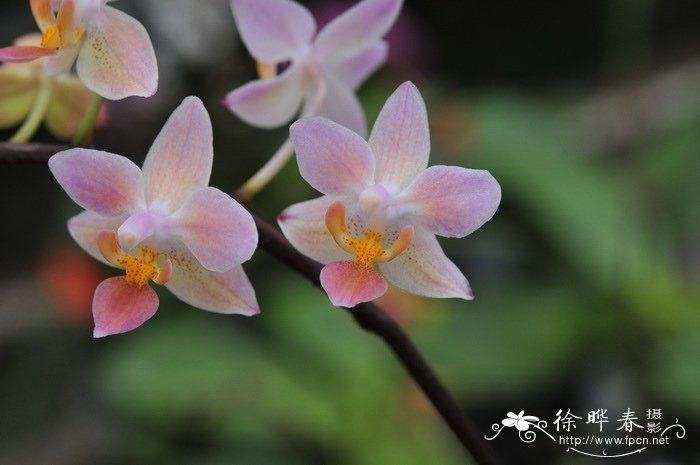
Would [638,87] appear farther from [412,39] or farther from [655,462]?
[655,462]

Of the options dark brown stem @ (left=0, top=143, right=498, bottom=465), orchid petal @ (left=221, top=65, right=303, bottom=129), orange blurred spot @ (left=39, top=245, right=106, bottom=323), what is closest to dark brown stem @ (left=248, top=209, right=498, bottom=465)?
dark brown stem @ (left=0, top=143, right=498, bottom=465)

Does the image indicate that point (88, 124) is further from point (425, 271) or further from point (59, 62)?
point (425, 271)

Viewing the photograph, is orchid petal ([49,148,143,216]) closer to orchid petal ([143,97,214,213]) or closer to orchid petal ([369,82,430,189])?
orchid petal ([143,97,214,213])

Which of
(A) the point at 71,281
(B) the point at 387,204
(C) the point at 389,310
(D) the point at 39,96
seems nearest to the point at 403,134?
(B) the point at 387,204

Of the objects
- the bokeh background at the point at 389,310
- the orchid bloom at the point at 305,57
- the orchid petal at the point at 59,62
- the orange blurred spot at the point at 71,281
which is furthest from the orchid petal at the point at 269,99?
the orange blurred spot at the point at 71,281

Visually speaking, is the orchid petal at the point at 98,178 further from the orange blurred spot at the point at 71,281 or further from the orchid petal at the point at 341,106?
the orange blurred spot at the point at 71,281

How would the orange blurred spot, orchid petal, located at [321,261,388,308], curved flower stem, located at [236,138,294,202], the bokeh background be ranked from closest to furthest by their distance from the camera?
orchid petal, located at [321,261,388,308] → curved flower stem, located at [236,138,294,202] → the bokeh background → the orange blurred spot
